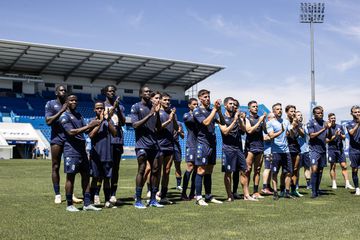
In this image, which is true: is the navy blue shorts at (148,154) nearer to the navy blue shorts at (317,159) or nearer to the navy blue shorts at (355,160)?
the navy blue shorts at (317,159)

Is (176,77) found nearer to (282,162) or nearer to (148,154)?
(282,162)

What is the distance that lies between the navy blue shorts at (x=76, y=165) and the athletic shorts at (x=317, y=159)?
491 cm

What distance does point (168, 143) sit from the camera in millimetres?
8906

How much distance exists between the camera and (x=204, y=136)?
8602 mm

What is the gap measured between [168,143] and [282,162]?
2.53m

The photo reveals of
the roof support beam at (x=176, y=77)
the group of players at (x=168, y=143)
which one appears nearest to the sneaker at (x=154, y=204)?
the group of players at (x=168, y=143)

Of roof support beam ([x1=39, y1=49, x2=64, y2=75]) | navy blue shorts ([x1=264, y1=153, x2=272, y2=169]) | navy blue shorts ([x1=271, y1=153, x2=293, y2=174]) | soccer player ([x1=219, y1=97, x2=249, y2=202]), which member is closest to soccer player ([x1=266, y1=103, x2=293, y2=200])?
navy blue shorts ([x1=271, y1=153, x2=293, y2=174])

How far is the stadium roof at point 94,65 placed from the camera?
4378 centimetres

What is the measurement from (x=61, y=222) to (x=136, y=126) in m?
2.27

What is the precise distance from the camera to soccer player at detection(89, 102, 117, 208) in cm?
790

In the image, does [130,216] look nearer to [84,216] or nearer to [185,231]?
[84,216]

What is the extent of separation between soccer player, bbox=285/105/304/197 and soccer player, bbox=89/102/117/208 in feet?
13.2

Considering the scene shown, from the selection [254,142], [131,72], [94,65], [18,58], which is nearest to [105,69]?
[94,65]

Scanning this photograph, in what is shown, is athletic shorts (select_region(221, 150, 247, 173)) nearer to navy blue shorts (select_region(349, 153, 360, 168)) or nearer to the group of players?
the group of players
